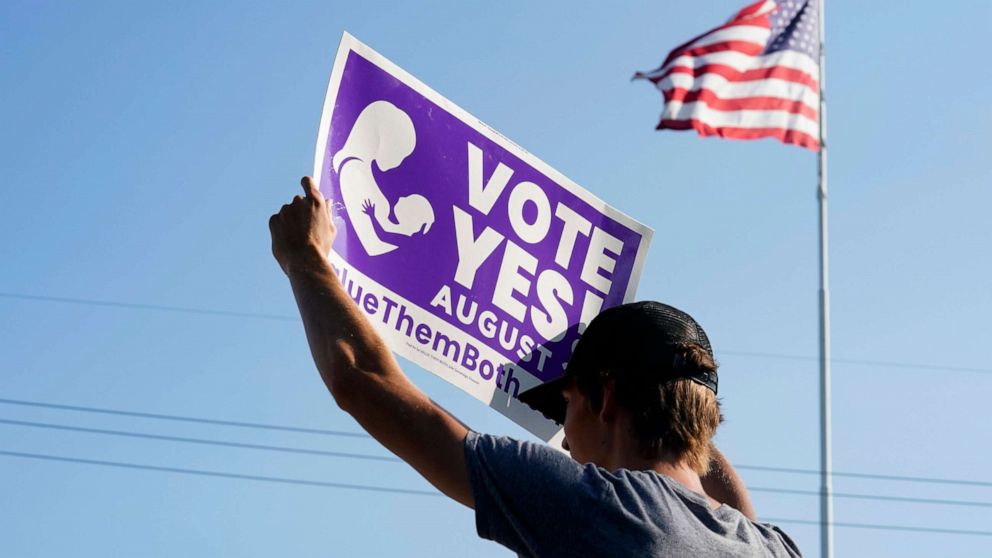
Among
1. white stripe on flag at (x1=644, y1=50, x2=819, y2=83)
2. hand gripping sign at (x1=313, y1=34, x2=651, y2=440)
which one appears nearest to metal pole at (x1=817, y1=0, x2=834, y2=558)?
white stripe on flag at (x1=644, y1=50, x2=819, y2=83)

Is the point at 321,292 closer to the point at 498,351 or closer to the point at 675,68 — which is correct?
the point at 498,351

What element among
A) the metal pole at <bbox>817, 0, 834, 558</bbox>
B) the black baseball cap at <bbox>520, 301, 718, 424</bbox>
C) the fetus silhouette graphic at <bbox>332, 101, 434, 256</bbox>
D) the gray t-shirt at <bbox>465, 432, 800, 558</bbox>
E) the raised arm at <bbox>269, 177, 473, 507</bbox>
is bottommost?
the gray t-shirt at <bbox>465, 432, 800, 558</bbox>

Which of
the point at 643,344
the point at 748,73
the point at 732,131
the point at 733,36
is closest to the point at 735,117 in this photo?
the point at 732,131

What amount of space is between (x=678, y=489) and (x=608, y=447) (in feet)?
0.62

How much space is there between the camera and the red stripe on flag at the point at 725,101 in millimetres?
12984

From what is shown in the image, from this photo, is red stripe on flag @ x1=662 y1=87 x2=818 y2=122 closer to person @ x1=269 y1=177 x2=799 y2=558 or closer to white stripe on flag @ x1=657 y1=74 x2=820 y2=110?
white stripe on flag @ x1=657 y1=74 x2=820 y2=110

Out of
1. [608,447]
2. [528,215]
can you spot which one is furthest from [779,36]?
[608,447]

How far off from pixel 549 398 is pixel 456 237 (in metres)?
0.52

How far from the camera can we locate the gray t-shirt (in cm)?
220

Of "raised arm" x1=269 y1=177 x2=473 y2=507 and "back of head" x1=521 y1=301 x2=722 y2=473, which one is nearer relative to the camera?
"raised arm" x1=269 y1=177 x2=473 y2=507

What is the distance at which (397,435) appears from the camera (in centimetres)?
227

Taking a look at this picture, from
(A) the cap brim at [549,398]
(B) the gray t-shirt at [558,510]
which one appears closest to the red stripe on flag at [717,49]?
(A) the cap brim at [549,398]

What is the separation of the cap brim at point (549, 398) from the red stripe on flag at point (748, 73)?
33.9 feet

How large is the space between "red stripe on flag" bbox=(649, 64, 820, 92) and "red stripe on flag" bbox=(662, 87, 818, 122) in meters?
0.18
